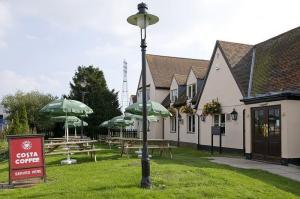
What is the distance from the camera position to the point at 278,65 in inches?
785

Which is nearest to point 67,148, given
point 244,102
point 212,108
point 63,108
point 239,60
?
Result: point 63,108

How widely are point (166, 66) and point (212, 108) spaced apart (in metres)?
16.8

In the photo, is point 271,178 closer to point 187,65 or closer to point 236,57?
point 236,57

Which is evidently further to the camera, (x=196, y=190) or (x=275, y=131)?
(x=275, y=131)

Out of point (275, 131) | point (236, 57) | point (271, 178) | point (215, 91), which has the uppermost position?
point (236, 57)

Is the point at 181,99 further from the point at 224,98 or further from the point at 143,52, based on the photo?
the point at 143,52

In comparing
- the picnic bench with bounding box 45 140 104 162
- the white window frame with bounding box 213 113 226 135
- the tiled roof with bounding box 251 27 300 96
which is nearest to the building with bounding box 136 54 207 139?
the white window frame with bounding box 213 113 226 135

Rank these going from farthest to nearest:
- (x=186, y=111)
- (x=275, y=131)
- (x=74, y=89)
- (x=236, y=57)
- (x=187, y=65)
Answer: (x=74, y=89)
(x=187, y=65)
(x=186, y=111)
(x=236, y=57)
(x=275, y=131)

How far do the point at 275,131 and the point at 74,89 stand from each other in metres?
41.2

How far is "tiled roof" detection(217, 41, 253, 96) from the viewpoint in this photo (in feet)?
72.8

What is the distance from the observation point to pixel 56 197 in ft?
28.1

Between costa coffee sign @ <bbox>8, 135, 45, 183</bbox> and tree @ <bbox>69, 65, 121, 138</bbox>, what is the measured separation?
3036cm

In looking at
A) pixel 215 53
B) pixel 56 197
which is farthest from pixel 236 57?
pixel 56 197

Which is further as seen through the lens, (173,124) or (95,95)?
(95,95)
